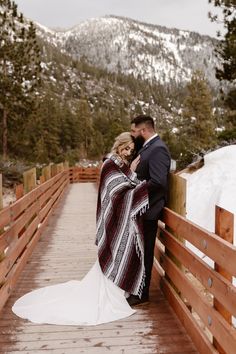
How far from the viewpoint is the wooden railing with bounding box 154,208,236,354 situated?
292 centimetres

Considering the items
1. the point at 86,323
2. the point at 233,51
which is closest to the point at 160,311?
the point at 86,323

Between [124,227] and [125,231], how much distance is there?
0.14ft

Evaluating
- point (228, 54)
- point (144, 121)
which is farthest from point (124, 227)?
point (228, 54)

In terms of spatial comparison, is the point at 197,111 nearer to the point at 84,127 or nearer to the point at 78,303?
the point at 84,127

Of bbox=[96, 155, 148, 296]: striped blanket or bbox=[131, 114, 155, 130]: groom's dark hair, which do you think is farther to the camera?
bbox=[131, 114, 155, 130]: groom's dark hair

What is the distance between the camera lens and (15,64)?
88.6 ft

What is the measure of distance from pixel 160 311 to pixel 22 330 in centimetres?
139

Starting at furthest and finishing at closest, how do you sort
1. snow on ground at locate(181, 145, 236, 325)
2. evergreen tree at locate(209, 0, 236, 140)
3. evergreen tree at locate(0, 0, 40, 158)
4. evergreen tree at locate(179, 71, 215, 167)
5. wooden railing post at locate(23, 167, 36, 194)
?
evergreen tree at locate(179, 71, 215, 167) < evergreen tree at locate(0, 0, 40, 158) < evergreen tree at locate(209, 0, 236, 140) < snow on ground at locate(181, 145, 236, 325) < wooden railing post at locate(23, 167, 36, 194)

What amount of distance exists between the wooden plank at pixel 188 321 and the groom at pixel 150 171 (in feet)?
0.90

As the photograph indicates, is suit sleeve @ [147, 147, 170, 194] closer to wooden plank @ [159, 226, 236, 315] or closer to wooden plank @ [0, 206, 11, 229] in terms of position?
wooden plank @ [159, 226, 236, 315]

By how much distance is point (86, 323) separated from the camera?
4211 millimetres

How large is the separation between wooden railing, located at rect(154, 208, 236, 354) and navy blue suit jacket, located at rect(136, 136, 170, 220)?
0.19 m

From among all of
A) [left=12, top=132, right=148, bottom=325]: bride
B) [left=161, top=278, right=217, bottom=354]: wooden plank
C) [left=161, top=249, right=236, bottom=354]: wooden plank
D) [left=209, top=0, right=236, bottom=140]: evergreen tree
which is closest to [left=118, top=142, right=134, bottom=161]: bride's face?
[left=12, top=132, right=148, bottom=325]: bride

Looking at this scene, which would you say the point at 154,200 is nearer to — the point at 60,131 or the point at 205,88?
the point at 205,88
